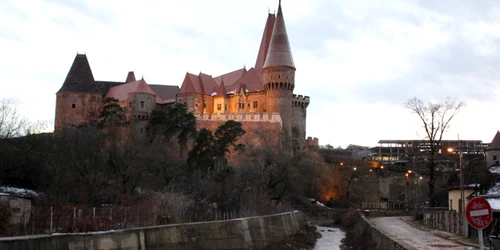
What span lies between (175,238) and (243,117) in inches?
2087

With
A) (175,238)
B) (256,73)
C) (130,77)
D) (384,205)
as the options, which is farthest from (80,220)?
(130,77)

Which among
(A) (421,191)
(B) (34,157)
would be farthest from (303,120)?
(B) (34,157)

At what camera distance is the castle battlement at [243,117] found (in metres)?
70.1

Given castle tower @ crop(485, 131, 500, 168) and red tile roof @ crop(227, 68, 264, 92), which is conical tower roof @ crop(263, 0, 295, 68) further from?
castle tower @ crop(485, 131, 500, 168)

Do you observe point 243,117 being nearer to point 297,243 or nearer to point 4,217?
point 297,243

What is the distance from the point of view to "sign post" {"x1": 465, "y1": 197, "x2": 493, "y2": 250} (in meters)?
9.02

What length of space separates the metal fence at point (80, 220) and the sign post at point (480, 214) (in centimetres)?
1268

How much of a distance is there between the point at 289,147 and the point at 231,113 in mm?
8763

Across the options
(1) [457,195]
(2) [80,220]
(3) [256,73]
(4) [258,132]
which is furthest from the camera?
(3) [256,73]

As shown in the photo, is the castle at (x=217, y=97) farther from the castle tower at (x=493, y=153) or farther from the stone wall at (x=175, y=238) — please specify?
the stone wall at (x=175, y=238)

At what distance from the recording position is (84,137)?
46281mm

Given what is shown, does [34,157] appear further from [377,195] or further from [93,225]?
[377,195]

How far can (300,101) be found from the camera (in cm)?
8000

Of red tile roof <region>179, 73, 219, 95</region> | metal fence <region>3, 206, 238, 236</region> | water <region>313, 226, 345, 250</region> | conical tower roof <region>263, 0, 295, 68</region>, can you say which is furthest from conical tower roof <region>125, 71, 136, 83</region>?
metal fence <region>3, 206, 238, 236</region>
